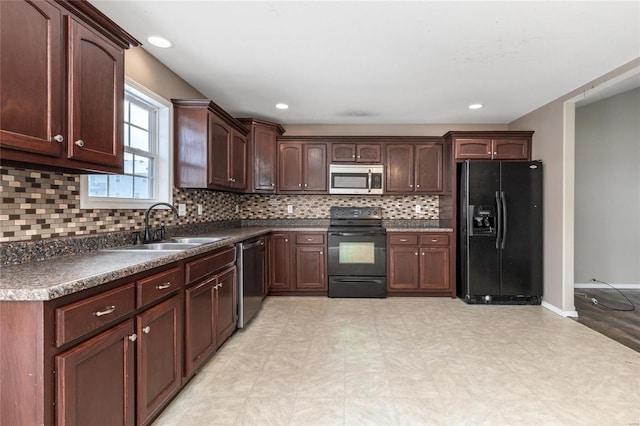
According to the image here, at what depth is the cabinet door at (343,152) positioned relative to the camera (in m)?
4.44

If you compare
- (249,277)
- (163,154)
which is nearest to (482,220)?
(249,277)

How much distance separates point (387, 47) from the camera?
94.2 inches

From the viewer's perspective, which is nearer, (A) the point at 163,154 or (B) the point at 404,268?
(A) the point at 163,154

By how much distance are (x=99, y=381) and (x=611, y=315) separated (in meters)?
4.60

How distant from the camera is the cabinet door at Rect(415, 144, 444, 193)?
4398 millimetres

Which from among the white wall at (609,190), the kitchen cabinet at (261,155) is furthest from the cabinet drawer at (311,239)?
the white wall at (609,190)

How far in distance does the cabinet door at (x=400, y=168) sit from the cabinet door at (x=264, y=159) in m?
1.58

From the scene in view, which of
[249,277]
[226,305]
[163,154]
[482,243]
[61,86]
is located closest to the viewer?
[61,86]

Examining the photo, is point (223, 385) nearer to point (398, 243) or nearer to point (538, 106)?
point (398, 243)

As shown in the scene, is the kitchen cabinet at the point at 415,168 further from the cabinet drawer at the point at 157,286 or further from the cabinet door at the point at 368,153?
the cabinet drawer at the point at 157,286

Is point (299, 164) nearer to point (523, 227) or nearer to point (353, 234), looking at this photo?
point (353, 234)

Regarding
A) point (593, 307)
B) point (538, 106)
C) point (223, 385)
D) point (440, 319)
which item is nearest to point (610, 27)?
point (538, 106)

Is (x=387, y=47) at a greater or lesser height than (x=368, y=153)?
greater

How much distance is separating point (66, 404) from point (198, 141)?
2.25 metres
